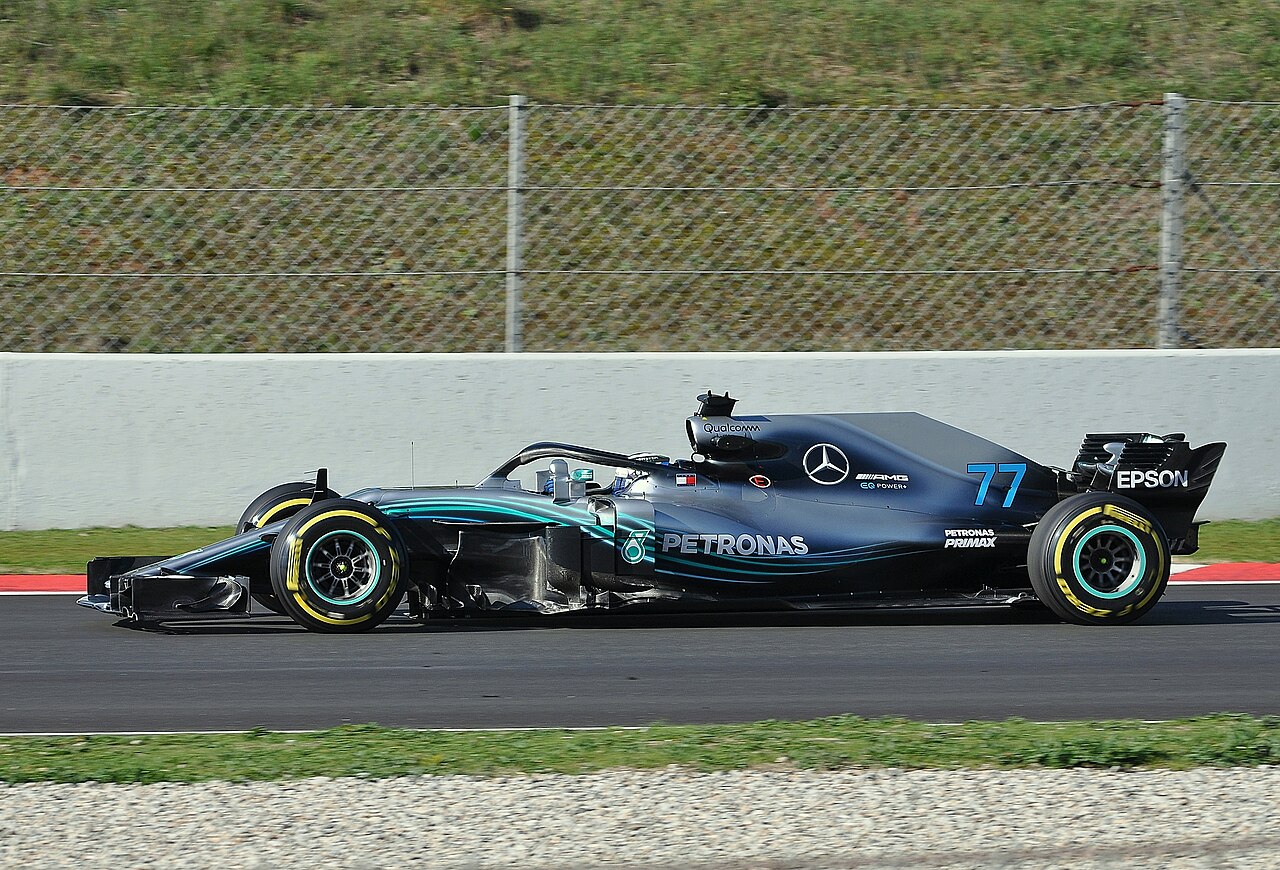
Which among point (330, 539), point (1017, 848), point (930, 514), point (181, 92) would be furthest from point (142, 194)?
point (1017, 848)

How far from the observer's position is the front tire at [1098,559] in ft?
27.8

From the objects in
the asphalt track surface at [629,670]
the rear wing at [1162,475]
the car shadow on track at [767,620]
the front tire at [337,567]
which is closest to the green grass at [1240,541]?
the car shadow on track at [767,620]

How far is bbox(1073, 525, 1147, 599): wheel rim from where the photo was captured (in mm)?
8523

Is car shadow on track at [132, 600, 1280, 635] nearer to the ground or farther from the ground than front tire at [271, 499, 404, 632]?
nearer to the ground

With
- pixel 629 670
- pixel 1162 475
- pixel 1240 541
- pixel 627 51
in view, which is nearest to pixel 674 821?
pixel 629 670

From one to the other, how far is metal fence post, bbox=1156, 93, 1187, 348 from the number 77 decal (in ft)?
14.3

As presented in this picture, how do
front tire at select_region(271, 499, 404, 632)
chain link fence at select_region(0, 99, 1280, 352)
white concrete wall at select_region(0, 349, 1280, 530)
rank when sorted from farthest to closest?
chain link fence at select_region(0, 99, 1280, 352) → white concrete wall at select_region(0, 349, 1280, 530) → front tire at select_region(271, 499, 404, 632)

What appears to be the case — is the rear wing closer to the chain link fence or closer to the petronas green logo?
the petronas green logo

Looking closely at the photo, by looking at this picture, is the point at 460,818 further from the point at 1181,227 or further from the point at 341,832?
the point at 1181,227

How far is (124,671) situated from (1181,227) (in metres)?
8.63

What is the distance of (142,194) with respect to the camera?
13.3 meters

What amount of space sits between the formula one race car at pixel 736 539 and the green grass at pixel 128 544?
2.19m

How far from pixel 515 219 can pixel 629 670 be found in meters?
5.64

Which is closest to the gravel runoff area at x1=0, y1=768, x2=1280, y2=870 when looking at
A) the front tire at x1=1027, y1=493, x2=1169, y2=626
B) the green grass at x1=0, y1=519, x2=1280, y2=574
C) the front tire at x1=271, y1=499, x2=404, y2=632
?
the front tire at x1=271, y1=499, x2=404, y2=632
